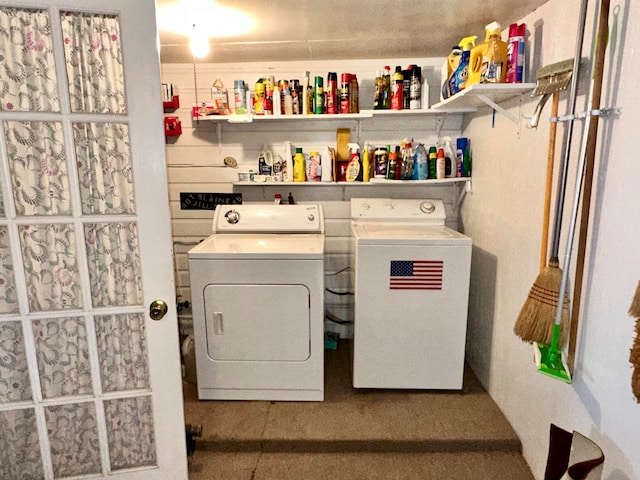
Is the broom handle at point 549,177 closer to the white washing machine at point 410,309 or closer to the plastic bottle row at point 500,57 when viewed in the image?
the plastic bottle row at point 500,57

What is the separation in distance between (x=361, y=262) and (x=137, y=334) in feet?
3.96

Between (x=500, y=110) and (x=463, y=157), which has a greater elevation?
(x=500, y=110)

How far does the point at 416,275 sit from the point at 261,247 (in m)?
0.91

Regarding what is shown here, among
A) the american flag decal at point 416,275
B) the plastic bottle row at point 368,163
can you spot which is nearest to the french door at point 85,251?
the american flag decal at point 416,275

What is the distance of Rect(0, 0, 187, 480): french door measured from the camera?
1.42 meters

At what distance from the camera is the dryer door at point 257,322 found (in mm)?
2295

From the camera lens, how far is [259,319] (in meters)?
2.32

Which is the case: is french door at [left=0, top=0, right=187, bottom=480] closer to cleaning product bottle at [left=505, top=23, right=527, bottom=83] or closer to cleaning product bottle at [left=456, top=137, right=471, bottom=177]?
cleaning product bottle at [left=505, top=23, right=527, bottom=83]

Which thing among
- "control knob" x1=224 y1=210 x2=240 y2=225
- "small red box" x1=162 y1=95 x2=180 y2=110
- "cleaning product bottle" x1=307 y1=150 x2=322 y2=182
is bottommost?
"control knob" x1=224 y1=210 x2=240 y2=225

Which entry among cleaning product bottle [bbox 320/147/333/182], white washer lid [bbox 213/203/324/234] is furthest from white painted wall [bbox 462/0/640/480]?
white washer lid [bbox 213/203/324/234]

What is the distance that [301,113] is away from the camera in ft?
9.46

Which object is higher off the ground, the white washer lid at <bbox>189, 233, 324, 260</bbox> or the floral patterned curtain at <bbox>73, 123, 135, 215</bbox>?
the floral patterned curtain at <bbox>73, 123, 135, 215</bbox>

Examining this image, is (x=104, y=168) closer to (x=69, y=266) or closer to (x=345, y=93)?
(x=69, y=266)

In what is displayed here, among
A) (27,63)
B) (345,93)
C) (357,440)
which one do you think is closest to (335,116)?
(345,93)
